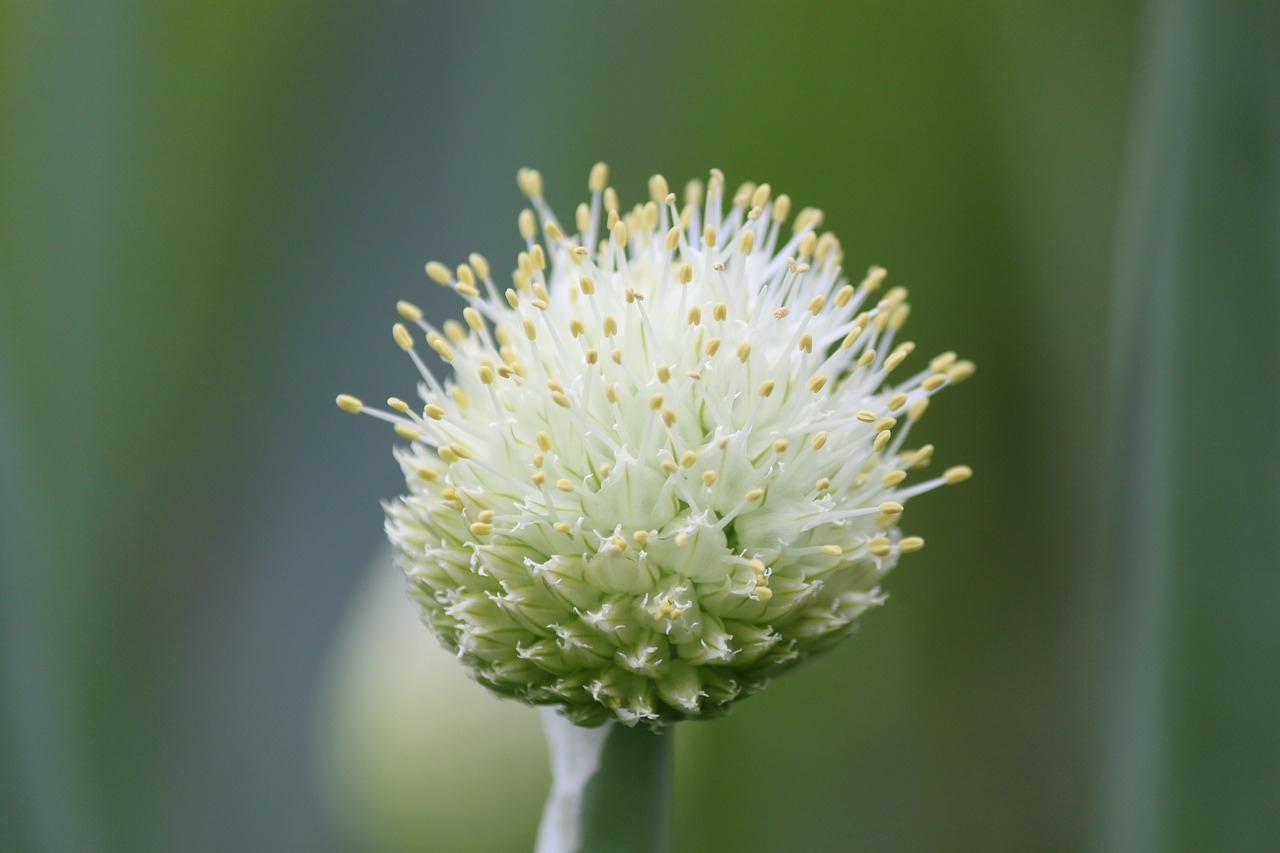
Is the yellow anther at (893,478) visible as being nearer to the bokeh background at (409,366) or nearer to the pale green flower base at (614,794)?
the pale green flower base at (614,794)

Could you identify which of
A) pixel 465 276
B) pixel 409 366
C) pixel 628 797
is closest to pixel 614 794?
pixel 628 797

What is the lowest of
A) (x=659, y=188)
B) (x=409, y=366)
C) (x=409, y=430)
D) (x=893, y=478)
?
(x=893, y=478)

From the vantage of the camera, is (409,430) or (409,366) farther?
(409,366)

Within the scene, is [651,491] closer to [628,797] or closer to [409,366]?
[628,797]

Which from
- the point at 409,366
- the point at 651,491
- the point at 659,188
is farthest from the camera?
the point at 409,366

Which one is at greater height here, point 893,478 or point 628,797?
point 893,478

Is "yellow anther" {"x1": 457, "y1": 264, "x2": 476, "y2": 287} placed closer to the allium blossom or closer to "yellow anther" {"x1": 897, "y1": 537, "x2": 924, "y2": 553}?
the allium blossom

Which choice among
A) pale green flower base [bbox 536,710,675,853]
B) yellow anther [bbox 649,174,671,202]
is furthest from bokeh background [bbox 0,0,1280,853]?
yellow anther [bbox 649,174,671,202]

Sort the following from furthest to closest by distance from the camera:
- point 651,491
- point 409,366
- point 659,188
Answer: point 409,366, point 659,188, point 651,491
